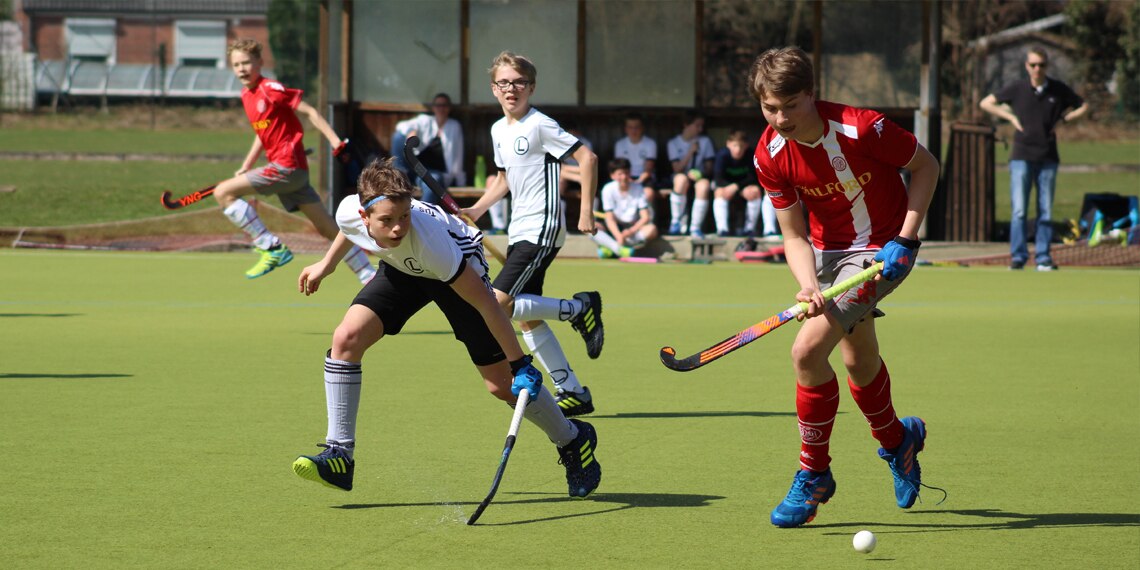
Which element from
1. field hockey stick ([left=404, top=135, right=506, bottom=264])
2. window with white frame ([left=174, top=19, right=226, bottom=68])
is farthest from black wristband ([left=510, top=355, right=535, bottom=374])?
window with white frame ([left=174, top=19, right=226, bottom=68])

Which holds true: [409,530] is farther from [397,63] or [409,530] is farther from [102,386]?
[397,63]

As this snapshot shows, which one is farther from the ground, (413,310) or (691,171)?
(691,171)

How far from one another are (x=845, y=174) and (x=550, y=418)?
50.3 inches

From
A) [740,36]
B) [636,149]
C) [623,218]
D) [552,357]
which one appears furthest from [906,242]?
[740,36]

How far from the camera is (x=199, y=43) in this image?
70.1 m

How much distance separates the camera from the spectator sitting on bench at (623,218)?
53.1ft

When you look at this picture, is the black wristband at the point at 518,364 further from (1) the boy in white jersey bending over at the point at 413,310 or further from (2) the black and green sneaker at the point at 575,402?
(2) the black and green sneaker at the point at 575,402

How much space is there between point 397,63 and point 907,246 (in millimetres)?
13831

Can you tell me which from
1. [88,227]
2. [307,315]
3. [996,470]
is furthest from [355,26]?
[996,470]

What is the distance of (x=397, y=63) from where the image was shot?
1823 cm

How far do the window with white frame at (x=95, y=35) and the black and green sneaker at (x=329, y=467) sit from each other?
6597cm

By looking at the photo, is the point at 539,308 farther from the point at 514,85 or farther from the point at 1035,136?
the point at 1035,136

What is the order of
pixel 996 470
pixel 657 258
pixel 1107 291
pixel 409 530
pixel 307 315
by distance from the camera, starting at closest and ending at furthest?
pixel 409 530 → pixel 996 470 → pixel 307 315 → pixel 1107 291 → pixel 657 258

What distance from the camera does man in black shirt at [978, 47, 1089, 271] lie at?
14758mm
